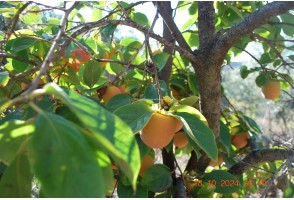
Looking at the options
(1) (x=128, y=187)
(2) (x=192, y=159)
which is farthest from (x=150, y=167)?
(2) (x=192, y=159)

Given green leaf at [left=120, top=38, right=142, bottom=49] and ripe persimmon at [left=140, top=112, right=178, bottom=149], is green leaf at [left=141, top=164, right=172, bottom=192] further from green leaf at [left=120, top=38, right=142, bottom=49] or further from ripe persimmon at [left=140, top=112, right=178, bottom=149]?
green leaf at [left=120, top=38, right=142, bottom=49]

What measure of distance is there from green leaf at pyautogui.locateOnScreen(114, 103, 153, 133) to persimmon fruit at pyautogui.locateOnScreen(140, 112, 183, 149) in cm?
4

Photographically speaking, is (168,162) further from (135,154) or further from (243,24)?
(135,154)

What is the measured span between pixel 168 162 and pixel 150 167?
0.72 ft

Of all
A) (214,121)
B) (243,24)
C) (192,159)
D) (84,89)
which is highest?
(243,24)

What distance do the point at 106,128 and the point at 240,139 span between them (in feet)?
3.71

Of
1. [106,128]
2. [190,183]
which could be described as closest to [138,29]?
[190,183]

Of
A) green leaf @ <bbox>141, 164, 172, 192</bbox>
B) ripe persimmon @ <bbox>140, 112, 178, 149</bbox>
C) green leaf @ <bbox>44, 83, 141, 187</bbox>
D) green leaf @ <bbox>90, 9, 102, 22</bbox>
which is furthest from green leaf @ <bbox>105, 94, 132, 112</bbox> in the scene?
green leaf @ <bbox>90, 9, 102, 22</bbox>

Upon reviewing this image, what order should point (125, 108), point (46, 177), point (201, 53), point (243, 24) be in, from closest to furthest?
1. point (46, 177)
2. point (125, 108)
3. point (243, 24)
4. point (201, 53)

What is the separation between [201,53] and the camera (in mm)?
1110

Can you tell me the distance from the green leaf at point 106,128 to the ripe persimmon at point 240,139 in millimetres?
1088

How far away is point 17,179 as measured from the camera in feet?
1.54

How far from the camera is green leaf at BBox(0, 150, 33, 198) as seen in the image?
1.51ft

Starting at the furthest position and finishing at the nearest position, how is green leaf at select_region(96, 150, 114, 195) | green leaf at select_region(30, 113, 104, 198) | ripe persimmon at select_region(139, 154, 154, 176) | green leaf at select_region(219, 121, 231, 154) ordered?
green leaf at select_region(219, 121, 231, 154) → ripe persimmon at select_region(139, 154, 154, 176) → green leaf at select_region(96, 150, 114, 195) → green leaf at select_region(30, 113, 104, 198)
